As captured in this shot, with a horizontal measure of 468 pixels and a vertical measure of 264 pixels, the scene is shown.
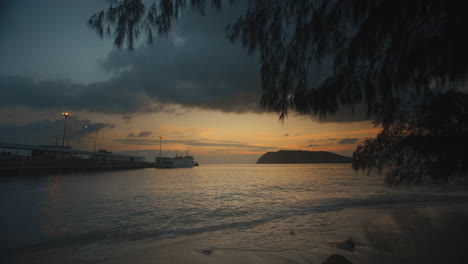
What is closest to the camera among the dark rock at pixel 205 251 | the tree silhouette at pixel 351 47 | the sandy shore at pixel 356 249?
the tree silhouette at pixel 351 47

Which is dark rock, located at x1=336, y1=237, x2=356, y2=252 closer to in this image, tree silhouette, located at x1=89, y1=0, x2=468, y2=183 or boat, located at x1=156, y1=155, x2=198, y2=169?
tree silhouette, located at x1=89, y1=0, x2=468, y2=183

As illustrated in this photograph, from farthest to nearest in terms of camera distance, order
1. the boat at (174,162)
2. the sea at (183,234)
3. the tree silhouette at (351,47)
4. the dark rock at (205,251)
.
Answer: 1. the boat at (174,162)
2. the dark rock at (205,251)
3. the sea at (183,234)
4. the tree silhouette at (351,47)

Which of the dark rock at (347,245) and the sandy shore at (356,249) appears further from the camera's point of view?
the dark rock at (347,245)

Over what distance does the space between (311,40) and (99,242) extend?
21.4 ft

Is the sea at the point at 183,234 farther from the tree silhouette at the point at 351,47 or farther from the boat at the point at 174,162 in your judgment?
the boat at the point at 174,162

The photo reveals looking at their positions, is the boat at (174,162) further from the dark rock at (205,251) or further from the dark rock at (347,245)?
the dark rock at (347,245)

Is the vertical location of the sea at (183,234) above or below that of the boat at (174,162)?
above

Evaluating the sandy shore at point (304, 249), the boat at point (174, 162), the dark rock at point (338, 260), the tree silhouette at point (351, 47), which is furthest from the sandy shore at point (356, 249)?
the boat at point (174, 162)

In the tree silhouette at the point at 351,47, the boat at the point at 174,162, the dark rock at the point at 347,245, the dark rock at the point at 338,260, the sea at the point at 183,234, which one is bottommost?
the boat at the point at 174,162

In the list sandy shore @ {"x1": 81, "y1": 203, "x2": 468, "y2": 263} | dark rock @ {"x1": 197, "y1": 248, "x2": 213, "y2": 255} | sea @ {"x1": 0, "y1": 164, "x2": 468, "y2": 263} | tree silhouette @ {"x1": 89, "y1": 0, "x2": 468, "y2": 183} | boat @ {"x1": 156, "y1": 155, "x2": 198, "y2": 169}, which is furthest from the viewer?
boat @ {"x1": 156, "y1": 155, "x2": 198, "y2": 169}

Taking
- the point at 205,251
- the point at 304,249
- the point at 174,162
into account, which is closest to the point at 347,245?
the point at 304,249

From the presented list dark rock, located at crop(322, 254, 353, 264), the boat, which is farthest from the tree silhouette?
the boat

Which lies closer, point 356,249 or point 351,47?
point 351,47

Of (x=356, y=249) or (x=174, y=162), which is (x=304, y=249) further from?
(x=174, y=162)
